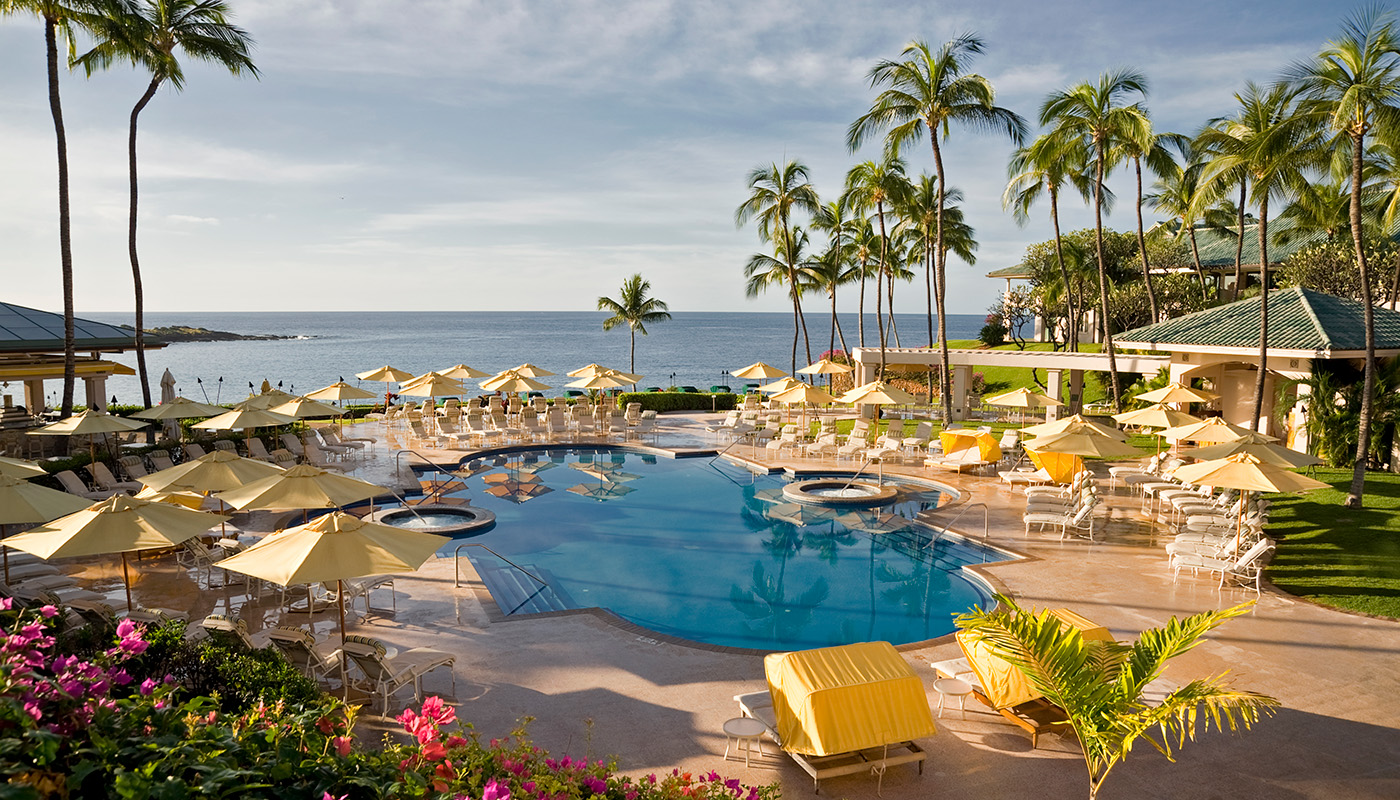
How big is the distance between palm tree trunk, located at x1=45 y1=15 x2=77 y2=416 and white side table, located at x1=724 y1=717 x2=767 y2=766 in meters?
19.8

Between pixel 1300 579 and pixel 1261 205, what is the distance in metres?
9.54

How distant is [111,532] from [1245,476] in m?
14.4

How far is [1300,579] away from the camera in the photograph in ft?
40.8

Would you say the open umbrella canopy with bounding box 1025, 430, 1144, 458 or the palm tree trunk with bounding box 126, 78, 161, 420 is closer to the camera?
the open umbrella canopy with bounding box 1025, 430, 1144, 458

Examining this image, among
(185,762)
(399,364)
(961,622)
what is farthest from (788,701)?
(399,364)

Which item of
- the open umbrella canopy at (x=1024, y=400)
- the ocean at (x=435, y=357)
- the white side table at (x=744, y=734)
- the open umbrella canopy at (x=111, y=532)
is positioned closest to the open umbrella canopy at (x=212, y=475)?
the open umbrella canopy at (x=111, y=532)

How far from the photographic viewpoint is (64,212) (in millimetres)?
20859

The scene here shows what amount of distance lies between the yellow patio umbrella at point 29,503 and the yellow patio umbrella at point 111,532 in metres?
0.64

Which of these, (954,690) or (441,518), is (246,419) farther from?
(954,690)

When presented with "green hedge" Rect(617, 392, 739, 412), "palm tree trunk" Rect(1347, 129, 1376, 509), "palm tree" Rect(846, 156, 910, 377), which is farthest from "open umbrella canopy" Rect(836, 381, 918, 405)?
"green hedge" Rect(617, 392, 739, 412)

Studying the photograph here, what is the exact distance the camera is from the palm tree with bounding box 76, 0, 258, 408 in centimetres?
2169

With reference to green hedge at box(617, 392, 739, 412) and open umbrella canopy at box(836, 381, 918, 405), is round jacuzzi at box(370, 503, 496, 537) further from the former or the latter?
green hedge at box(617, 392, 739, 412)

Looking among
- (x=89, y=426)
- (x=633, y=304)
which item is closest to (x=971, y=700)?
(x=89, y=426)

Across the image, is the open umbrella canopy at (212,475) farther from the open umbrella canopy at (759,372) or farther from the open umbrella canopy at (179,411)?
the open umbrella canopy at (759,372)
